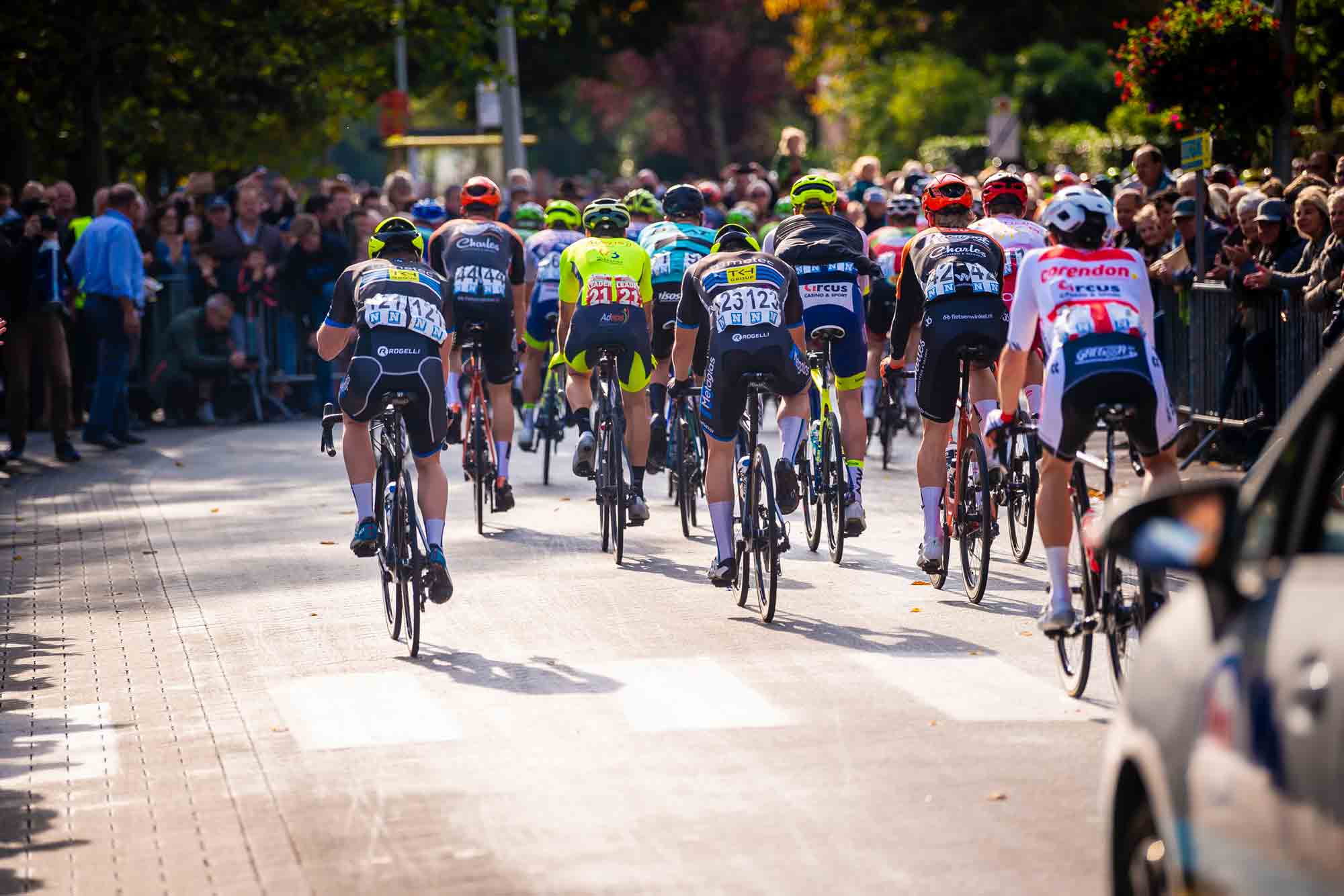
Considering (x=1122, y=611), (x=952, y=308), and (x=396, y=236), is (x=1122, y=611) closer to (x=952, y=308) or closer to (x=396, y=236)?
(x=952, y=308)

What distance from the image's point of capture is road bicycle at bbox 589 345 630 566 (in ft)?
41.4

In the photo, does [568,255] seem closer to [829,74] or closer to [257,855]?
[257,855]

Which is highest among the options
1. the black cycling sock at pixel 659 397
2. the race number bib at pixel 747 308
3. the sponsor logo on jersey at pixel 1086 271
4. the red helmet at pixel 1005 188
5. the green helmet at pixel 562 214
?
the red helmet at pixel 1005 188

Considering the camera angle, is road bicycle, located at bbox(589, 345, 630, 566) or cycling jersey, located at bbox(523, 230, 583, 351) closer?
road bicycle, located at bbox(589, 345, 630, 566)

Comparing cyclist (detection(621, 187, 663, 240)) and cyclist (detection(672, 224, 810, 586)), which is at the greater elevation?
cyclist (detection(621, 187, 663, 240))

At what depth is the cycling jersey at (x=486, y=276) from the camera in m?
13.9

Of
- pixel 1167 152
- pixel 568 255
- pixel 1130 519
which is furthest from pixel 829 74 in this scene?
pixel 1130 519

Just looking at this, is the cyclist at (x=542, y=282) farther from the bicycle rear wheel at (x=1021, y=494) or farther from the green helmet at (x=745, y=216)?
the bicycle rear wheel at (x=1021, y=494)

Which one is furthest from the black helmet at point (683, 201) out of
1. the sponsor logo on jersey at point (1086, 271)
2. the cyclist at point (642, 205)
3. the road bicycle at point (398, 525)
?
the sponsor logo on jersey at point (1086, 271)

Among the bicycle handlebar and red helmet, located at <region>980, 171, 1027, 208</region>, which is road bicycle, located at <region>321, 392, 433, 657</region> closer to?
the bicycle handlebar

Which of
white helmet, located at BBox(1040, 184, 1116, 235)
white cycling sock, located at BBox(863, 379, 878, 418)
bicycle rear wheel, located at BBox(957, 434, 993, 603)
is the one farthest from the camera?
white cycling sock, located at BBox(863, 379, 878, 418)

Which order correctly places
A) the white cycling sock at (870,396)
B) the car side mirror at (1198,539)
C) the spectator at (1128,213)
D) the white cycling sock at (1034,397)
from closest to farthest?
the car side mirror at (1198,539) → the white cycling sock at (1034,397) → the white cycling sock at (870,396) → the spectator at (1128,213)

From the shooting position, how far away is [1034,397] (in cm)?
1198

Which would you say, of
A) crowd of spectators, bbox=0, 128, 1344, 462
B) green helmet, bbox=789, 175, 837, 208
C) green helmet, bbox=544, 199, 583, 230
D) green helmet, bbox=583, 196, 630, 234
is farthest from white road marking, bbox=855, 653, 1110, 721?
green helmet, bbox=544, 199, 583, 230
